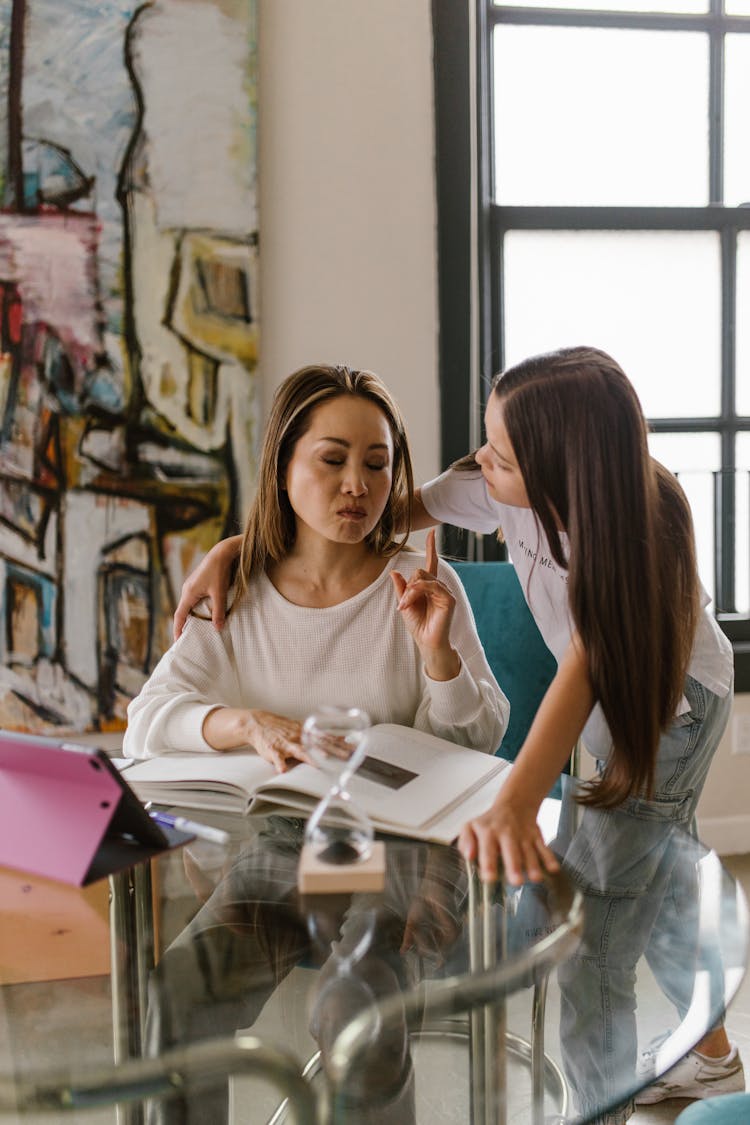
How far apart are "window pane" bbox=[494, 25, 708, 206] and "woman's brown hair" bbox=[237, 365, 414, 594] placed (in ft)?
4.50

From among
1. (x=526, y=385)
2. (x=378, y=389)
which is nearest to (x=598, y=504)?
(x=526, y=385)

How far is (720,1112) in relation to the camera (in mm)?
1020

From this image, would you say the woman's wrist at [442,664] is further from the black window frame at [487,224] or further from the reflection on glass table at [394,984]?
the black window frame at [487,224]

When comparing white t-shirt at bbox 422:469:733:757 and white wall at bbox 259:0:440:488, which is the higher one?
white wall at bbox 259:0:440:488

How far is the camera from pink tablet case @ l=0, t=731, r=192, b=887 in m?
0.98

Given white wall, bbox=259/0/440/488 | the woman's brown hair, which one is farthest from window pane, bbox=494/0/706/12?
the woman's brown hair

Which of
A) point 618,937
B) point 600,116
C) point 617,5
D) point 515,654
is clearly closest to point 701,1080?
point 515,654

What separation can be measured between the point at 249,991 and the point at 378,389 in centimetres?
97

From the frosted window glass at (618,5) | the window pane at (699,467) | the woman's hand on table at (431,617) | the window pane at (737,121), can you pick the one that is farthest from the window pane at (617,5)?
the woman's hand on table at (431,617)

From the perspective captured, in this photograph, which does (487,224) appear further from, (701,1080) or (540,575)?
(701,1080)

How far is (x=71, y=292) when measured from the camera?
233 cm

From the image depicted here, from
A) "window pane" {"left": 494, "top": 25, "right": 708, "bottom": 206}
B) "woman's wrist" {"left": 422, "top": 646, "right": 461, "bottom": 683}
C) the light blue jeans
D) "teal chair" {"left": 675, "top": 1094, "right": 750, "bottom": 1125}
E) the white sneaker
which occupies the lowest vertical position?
the white sneaker

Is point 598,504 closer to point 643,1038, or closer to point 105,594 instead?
point 643,1038

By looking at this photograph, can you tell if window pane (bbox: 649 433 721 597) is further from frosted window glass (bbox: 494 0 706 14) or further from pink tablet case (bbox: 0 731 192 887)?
pink tablet case (bbox: 0 731 192 887)
